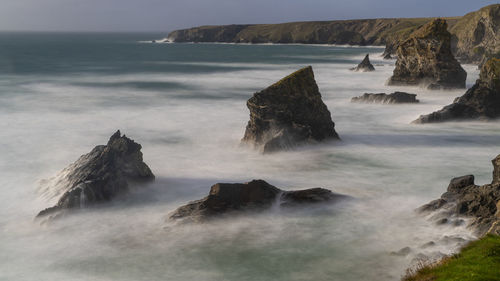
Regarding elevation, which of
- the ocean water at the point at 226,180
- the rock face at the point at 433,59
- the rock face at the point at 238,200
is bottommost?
the ocean water at the point at 226,180

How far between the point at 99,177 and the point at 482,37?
263 feet

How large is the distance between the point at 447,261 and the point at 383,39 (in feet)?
595

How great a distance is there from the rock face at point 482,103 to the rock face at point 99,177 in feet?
65.7

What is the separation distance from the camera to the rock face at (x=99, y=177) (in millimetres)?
17875

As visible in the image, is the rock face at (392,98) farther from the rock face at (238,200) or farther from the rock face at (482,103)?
the rock face at (238,200)

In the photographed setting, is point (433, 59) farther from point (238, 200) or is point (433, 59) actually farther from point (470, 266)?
point (470, 266)

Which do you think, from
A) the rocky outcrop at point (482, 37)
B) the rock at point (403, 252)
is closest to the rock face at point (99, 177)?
the rock at point (403, 252)

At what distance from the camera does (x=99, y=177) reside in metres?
18.9

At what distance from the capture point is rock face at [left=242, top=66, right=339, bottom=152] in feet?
85.1

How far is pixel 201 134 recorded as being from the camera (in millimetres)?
31875

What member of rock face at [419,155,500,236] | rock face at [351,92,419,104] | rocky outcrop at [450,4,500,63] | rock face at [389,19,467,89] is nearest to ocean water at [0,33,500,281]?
rock face at [419,155,500,236]

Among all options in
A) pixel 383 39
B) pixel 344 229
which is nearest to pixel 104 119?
pixel 344 229

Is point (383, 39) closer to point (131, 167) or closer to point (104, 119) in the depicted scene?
point (104, 119)

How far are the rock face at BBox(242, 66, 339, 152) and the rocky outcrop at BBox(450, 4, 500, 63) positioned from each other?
187 ft
